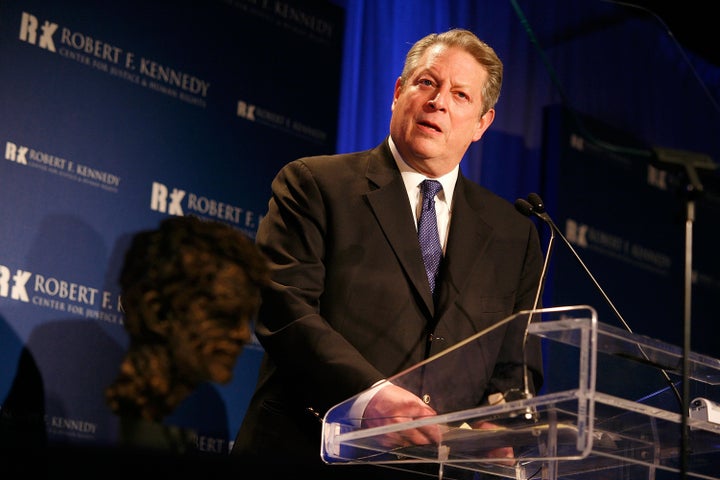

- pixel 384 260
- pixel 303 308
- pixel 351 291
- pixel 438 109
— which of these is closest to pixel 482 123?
pixel 438 109

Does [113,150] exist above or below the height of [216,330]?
above

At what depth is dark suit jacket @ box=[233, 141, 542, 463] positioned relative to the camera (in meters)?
3.13

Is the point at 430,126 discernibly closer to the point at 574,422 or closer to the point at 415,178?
the point at 415,178

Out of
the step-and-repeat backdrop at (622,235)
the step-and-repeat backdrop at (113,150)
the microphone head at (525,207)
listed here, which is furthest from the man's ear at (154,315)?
the step-and-repeat backdrop at (622,235)

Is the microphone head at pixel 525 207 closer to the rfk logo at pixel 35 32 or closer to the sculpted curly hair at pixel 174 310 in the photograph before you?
the sculpted curly hair at pixel 174 310

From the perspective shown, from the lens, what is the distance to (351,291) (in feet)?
10.9

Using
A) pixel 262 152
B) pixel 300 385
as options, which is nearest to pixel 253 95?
pixel 262 152

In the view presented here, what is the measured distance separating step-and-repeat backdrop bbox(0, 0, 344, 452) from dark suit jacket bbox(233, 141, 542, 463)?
1.20 metres

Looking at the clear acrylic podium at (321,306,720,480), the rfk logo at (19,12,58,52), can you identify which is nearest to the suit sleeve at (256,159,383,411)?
the clear acrylic podium at (321,306,720,480)

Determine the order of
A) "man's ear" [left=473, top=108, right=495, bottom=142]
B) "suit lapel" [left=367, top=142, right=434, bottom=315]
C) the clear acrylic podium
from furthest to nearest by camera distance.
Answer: "man's ear" [left=473, top=108, right=495, bottom=142]
"suit lapel" [left=367, top=142, right=434, bottom=315]
the clear acrylic podium

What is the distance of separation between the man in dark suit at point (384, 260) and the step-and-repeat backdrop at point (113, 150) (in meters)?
1.21

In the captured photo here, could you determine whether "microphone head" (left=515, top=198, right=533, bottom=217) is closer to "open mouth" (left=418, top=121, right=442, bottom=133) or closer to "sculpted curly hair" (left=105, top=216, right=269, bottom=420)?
"open mouth" (left=418, top=121, right=442, bottom=133)

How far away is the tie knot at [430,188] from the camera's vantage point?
361 centimetres

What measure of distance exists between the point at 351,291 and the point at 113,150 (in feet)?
5.47
